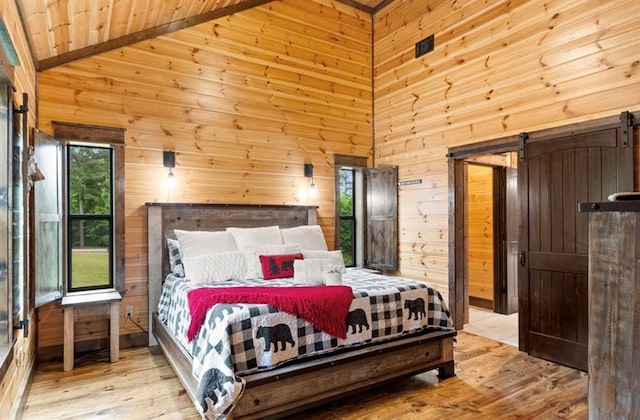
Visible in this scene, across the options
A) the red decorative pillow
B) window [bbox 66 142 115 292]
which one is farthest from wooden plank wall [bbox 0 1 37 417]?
the red decorative pillow

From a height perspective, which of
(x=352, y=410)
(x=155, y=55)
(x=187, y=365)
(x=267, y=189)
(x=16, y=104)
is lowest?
(x=352, y=410)

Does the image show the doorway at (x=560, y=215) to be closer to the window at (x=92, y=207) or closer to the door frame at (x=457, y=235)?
the door frame at (x=457, y=235)

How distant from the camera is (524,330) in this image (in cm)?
378

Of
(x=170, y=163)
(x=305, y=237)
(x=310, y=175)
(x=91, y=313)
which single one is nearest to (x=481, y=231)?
(x=310, y=175)

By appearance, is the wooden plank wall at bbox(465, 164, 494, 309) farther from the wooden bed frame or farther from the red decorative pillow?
the red decorative pillow

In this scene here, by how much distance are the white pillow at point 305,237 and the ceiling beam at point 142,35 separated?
2615 millimetres

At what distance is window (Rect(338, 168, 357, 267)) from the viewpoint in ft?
18.6

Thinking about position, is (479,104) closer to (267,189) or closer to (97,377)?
(267,189)

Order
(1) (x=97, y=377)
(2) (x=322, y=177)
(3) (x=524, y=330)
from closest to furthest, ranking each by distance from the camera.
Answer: (1) (x=97, y=377) → (3) (x=524, y=330) → (2) (x=322, y=177)

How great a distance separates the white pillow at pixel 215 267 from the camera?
Answer: 3.40m

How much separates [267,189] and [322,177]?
2.81ft

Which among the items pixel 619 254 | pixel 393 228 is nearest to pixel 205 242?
pixel 393 228

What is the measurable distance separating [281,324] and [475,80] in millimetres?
3580

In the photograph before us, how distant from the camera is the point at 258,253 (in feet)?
12.6
